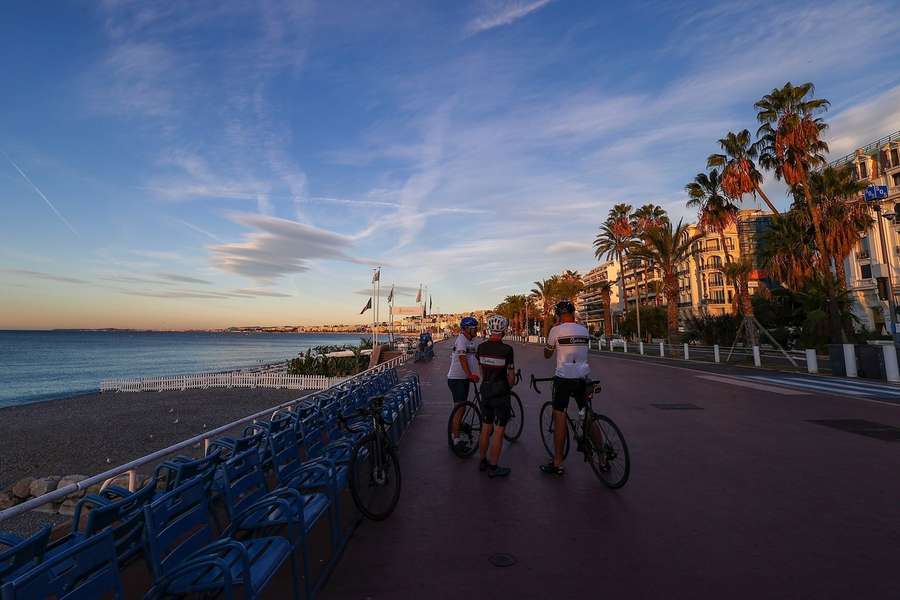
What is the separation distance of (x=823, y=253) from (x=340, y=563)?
23422mm

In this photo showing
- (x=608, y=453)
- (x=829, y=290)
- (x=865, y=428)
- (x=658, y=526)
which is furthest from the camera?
(x=829, y=290)

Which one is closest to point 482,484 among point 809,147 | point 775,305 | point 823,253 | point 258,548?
point 258,548

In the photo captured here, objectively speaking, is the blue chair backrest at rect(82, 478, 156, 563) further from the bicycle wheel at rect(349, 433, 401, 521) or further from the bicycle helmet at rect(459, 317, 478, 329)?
the bicycle helmet at rect(459, 317, 478, 329)

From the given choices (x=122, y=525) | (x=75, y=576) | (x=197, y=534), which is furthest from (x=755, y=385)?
(x=75, y=576)

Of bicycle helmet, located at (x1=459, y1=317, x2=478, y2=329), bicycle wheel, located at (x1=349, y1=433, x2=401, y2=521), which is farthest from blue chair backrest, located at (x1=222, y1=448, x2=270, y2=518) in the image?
bicycle helmet, located at (x1=459, y1=317, x2=478, y2=329)

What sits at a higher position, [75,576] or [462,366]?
[462,366]

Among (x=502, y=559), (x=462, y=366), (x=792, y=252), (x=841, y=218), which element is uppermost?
(x=841, y=218)

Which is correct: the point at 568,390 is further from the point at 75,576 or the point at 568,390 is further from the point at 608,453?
the point at 75,576

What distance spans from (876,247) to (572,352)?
55.7 metres

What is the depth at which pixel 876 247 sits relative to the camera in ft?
143

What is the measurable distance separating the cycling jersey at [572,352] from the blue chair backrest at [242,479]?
3194 millimetres

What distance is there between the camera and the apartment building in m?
42.4

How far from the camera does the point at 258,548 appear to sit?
8.63 ft

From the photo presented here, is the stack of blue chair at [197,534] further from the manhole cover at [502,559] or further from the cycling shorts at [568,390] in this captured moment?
the cycling shorts at [568,390]
